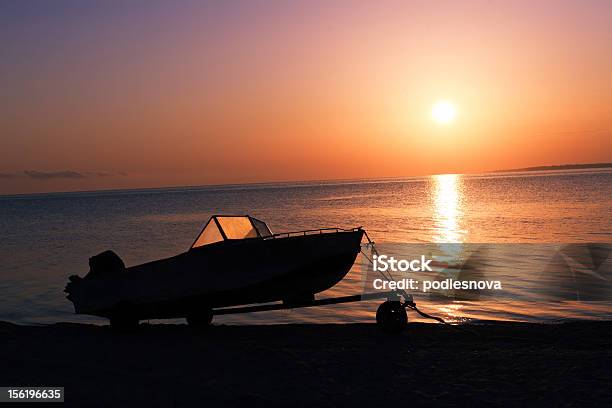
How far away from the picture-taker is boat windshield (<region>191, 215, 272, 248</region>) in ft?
42.5

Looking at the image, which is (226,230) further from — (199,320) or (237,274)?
(199,320)

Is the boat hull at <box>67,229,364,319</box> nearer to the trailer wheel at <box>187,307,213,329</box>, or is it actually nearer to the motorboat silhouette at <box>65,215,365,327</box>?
the motorboat silhouette at <box>65,215,365,327</box>

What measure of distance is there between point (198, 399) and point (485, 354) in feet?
17.0

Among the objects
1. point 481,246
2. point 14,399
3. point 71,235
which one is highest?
point 71,235

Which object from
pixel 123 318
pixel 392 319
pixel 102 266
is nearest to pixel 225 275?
pixel 123 318

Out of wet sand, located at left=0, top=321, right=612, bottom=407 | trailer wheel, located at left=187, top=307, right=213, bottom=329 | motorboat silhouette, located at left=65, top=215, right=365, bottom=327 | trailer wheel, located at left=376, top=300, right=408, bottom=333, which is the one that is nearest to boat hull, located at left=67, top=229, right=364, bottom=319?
motorboat silhouette, located at left=65, top=215, right=365, bottom=327

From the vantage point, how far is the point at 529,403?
24.9ft

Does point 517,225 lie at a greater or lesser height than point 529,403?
greater

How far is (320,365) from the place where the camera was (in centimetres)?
968

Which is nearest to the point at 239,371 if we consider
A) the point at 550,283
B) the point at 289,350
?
the point at 289,350

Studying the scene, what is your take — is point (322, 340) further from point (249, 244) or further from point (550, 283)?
point (550, 283)

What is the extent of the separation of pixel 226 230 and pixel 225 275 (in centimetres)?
104

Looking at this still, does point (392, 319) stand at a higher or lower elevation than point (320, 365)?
higher

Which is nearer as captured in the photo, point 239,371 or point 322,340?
point 239,371
